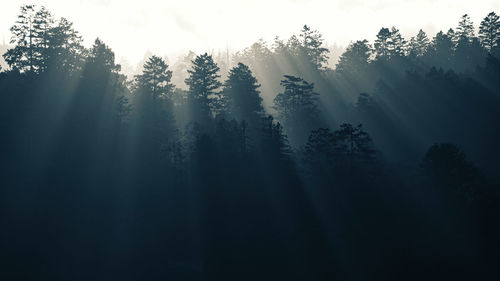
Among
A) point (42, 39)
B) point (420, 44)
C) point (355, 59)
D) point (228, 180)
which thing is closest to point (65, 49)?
point (42, 39)

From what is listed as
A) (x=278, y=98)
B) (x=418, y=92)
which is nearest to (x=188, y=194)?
(x=278, y=98)

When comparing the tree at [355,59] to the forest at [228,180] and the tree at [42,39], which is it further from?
the tree at [42,39]

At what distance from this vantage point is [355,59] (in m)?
88.1

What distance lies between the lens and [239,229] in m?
44.5

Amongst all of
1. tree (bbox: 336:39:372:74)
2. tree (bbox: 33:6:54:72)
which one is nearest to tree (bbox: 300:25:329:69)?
A: tree (bbox: 336:39:372:74)

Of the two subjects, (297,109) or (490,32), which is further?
(490,32)

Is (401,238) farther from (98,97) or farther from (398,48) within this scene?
(398,48)

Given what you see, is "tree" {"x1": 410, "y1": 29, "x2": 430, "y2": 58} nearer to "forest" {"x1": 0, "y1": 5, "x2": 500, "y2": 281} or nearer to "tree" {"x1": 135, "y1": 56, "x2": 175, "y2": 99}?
"forest" {"x1": 0, "y1": 5, "x2": 500, "y2": 281}

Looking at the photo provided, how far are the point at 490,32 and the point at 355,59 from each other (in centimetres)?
3521

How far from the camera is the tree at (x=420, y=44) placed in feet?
322

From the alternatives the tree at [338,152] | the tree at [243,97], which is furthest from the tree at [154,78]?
the tree at [338,152]

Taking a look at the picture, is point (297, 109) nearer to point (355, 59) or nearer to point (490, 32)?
point (355, 59)

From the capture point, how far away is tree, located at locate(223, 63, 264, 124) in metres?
60.4

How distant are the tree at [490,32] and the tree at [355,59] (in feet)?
97.2
